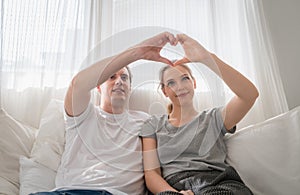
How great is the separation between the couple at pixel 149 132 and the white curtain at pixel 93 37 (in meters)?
0.36

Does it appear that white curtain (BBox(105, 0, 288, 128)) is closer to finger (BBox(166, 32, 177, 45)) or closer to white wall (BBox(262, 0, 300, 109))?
white wall (BBox(262, 0, 300, 109))

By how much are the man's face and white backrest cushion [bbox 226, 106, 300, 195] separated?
46cm

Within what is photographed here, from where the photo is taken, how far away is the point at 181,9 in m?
1.66

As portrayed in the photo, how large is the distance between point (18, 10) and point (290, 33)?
1437 mm

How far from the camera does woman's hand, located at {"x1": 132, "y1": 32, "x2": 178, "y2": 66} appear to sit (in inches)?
39.3

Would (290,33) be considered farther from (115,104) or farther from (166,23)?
(115,104)

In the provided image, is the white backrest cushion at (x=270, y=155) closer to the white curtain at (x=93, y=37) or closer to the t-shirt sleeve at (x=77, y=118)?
the white curtain at (x=93, y=37)

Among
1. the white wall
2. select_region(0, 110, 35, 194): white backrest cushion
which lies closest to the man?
select_region(0, 110, 35, 194): white backrest cushion

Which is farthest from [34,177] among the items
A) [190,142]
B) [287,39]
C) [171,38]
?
[287,39]

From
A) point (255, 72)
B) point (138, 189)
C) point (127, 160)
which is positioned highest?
point (255, 72)

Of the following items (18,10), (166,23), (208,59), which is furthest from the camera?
(166,23)

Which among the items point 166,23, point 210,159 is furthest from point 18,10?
point 210,159

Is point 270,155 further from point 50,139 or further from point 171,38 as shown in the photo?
point 50,139

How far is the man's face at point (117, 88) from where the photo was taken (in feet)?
3.72
